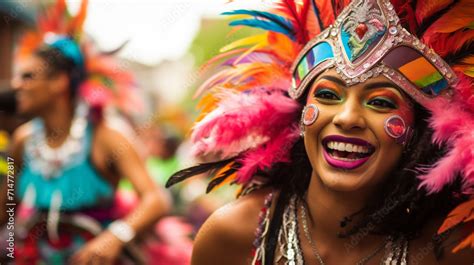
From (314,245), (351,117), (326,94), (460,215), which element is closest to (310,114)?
(326,94)

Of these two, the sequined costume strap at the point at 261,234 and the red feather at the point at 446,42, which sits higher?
the red feather at the point at 446,42

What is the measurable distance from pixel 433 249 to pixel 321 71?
0.82 meters

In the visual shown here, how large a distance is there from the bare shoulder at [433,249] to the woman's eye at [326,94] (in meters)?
0.63

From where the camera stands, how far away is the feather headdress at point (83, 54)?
222 inches

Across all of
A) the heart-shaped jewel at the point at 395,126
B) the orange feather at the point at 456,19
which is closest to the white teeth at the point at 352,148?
the heart-shaped jewel at the point at 395,126

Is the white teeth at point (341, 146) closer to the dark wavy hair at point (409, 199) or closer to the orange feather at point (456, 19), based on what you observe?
the dark wavy hair at point (409, 199)

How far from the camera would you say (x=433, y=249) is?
2.98 metres

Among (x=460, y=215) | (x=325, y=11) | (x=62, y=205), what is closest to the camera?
(x=460, y=215)

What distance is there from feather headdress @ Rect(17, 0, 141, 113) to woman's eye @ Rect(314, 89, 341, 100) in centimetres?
273

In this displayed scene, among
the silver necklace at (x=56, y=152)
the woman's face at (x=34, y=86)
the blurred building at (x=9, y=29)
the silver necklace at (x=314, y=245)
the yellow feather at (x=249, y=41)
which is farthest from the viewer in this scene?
the blurred building at (x=9, y=29)

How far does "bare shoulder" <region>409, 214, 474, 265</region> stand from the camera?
9.66 ft

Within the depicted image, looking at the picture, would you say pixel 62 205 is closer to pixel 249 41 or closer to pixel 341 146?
pixel 249 41

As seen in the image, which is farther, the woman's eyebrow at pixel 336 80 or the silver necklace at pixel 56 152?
the silver necklace at pixel 56 152

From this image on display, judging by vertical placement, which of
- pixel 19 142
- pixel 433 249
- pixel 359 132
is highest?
pixel 359 132
